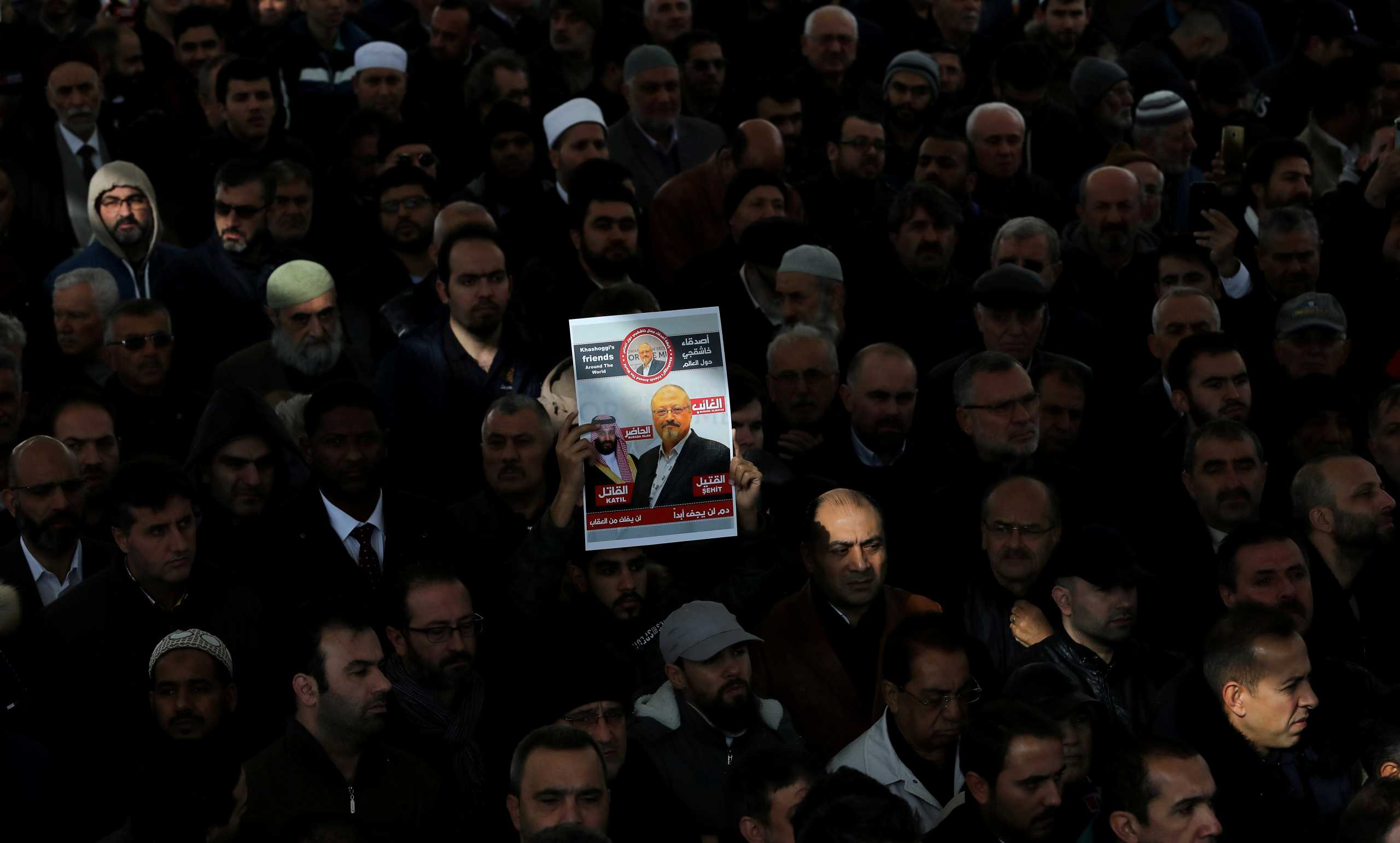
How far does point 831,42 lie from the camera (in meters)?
11.3

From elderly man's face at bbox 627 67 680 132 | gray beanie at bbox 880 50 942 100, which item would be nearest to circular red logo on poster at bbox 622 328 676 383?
elderly man's face at bbox 627 67 680 132

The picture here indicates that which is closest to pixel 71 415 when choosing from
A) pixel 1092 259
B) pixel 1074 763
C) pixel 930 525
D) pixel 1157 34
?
pixel 930 525

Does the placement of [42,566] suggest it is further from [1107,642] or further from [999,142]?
[999,142]

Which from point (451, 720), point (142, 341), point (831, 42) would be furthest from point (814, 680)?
point (831, 42)

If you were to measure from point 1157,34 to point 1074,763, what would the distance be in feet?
25.2

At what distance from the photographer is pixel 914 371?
793cm

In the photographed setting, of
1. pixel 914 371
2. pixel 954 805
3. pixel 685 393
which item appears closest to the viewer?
pixel 954 805

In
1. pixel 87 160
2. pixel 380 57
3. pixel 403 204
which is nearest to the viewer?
pixel 403 204

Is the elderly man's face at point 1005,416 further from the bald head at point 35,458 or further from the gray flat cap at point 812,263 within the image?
the bald head at point 35,458

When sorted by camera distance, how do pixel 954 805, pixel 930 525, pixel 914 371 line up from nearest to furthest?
pixel 954 805 → pixel 930 525 → pixel 914 371

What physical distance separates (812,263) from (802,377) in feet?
2.38

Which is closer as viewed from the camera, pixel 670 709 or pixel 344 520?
pixel 670 709

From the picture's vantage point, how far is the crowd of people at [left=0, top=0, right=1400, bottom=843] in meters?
6.07

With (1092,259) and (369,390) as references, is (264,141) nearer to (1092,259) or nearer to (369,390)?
(369,390)
